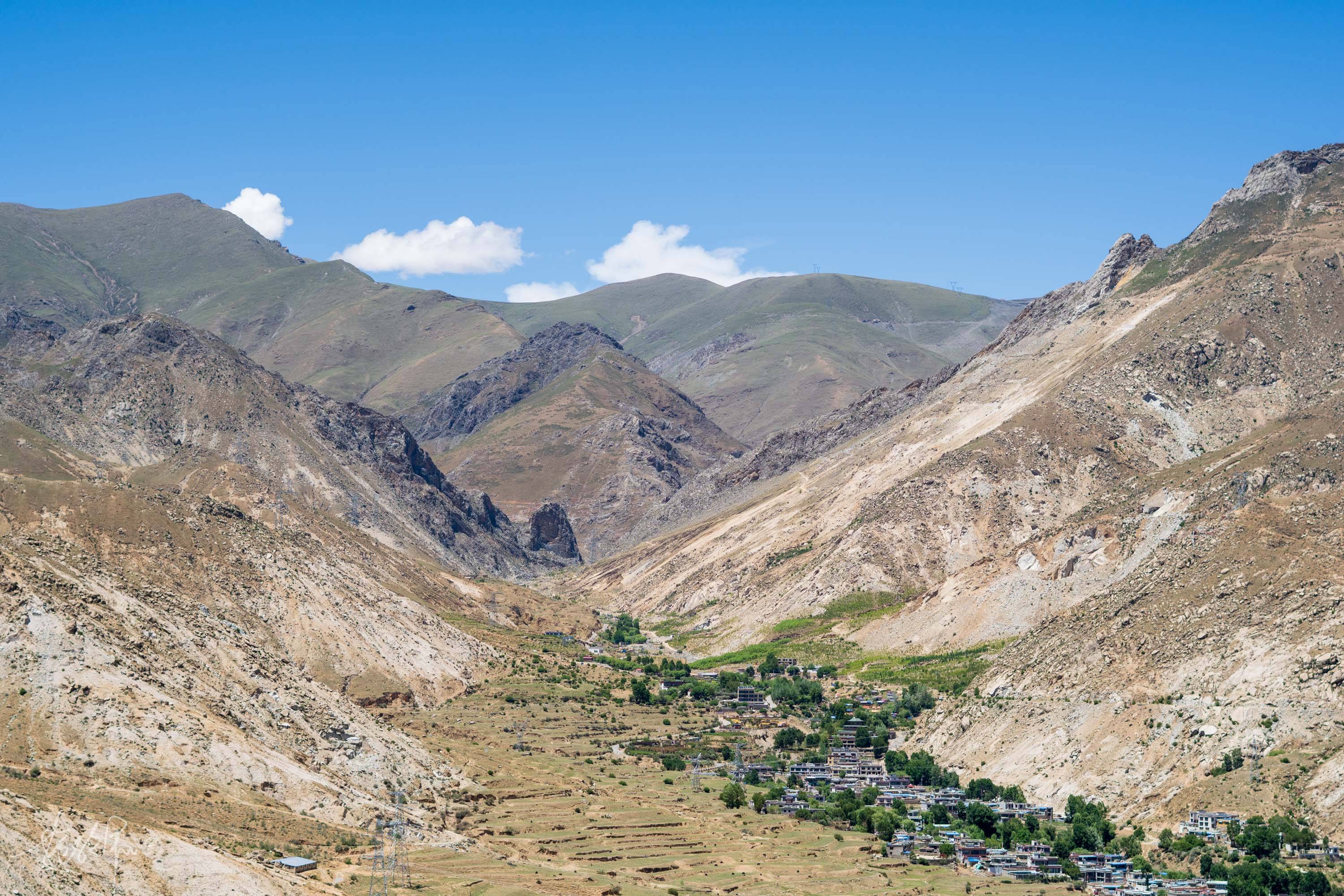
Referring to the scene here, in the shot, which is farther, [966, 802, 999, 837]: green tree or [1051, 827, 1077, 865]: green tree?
[966, 802, 999, 837]: green tree

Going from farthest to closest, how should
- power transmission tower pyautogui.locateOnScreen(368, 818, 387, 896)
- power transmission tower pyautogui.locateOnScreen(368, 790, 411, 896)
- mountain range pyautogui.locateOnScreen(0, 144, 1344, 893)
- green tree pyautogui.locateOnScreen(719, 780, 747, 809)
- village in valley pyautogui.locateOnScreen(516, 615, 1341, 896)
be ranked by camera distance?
green tree pyautogui.locateOnScreen(719, 780, 747, 809)
village in valley pyautogui.locateOnScreen(516, 615, 1341, 896)
mountain range pyautogui.locateOnScreen(0, 144, 1344, 893)
power transmission tower pyautogui.locateOnScreen(368, 790, 411, 896)
power transmission tower pyautogui.locateOnScreen(368, 818, 387, 896)

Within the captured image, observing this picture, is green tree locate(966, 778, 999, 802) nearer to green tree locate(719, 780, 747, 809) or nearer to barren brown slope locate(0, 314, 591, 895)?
green tree locate(719, 780, 747, 809)

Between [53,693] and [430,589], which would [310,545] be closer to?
[430,589]

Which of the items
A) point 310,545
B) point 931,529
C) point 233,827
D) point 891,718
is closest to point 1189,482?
point 891,718

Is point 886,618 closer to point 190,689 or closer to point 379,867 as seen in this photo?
point 190,689

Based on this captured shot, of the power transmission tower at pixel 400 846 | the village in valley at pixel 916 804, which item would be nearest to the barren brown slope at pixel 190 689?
the power transmission tower at pixel 400 846

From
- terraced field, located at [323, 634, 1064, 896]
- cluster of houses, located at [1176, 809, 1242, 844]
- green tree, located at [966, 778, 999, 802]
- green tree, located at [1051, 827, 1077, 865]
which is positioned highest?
cluster of houses, located at [1176, 809, 1242, 844]

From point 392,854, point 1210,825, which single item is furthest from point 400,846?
point 1210,825

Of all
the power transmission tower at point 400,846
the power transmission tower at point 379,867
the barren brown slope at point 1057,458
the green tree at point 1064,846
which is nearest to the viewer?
the power transmission tower at point 379,867

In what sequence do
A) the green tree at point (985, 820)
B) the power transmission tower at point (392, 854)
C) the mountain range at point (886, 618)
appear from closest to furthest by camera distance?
1. the power transmission tower at point (392, 854)
2. the mountain range at point (886, 618)
3. the green tree at point (985, 820)

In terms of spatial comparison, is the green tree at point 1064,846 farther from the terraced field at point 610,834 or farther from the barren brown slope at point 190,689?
the barren brown slope at point 190,689

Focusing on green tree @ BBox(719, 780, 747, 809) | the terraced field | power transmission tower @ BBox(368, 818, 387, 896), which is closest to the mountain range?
power transmission tower @ BBox(368, 818, 387, 896)
